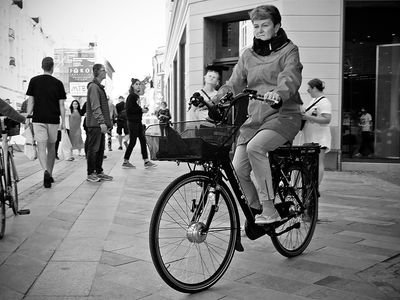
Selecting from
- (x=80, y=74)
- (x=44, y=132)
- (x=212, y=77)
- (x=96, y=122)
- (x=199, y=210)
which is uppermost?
(x=80, y=74)

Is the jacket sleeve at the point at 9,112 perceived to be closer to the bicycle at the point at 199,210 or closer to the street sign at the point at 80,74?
the bicycle at the point at 199,210

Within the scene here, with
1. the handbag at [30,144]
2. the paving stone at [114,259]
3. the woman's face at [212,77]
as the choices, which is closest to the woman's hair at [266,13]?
the paving stone at [114,259]

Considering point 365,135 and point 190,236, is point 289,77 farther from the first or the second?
point 365,135

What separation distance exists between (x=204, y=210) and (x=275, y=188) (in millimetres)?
820

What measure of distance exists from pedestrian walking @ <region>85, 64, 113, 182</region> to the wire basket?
5.54m

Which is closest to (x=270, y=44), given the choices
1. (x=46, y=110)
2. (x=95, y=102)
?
(x=46, y=110)

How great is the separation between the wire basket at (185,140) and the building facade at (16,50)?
1466 inches

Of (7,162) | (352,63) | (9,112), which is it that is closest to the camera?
(9,112)

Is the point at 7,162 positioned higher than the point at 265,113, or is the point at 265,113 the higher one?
the point at 265,113

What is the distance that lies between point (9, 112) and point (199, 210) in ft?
7.69

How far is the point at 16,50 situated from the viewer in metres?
46.0

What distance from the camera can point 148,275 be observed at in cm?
350

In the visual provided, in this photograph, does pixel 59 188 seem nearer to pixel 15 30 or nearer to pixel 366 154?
pixel 366 154

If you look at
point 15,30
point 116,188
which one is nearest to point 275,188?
point 116,188
